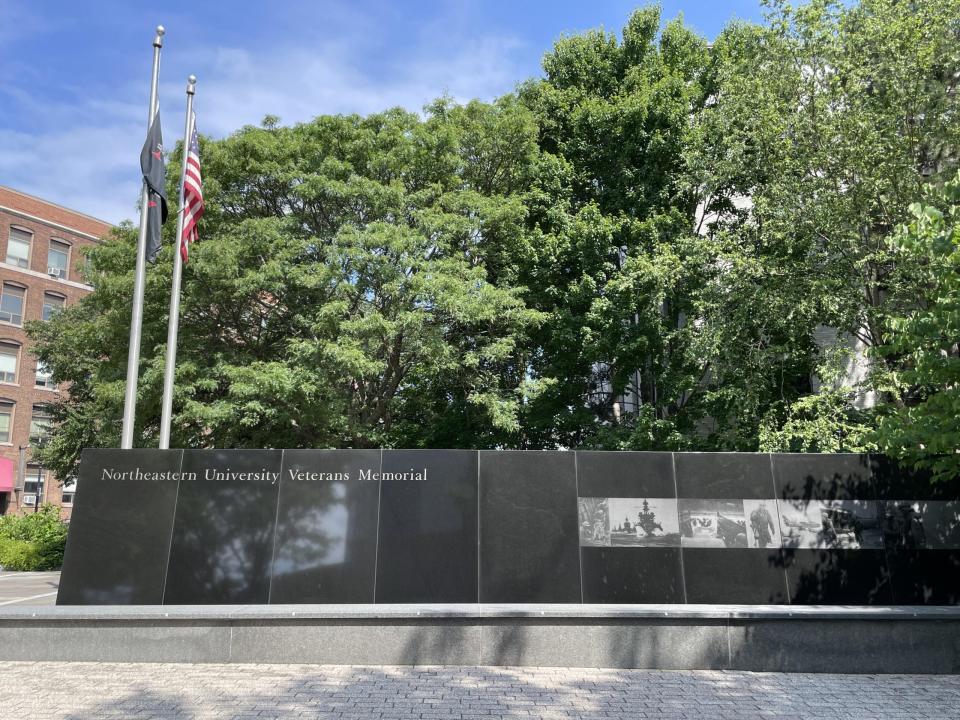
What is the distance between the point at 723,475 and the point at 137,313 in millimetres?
10335

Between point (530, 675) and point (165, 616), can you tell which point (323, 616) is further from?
point (530, 675)

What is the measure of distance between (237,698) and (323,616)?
1734 mm

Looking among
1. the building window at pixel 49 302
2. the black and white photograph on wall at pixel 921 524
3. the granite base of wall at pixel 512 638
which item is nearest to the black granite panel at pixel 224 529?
the granite base of wall at pixel 512 638

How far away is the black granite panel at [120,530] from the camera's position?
10.4 metres

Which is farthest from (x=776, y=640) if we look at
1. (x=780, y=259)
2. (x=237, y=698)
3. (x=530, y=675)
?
(x=780, y=259)

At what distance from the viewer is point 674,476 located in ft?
36.1

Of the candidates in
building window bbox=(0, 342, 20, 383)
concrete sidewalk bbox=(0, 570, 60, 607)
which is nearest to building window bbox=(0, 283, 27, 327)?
building window bbox=(0, 342, 20, 383)

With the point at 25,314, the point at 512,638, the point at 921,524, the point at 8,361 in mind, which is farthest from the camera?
the point at 25,314

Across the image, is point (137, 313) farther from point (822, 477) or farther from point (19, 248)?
point (19, 248)

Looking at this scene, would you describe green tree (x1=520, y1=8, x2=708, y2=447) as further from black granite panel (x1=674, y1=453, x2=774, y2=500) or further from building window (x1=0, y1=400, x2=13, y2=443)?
building window (x1=0, y1=400, x2=13, y2=443)

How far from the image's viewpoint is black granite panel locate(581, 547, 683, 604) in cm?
1045

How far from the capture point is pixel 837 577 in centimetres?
1062

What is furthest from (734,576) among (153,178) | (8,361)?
(8,361)

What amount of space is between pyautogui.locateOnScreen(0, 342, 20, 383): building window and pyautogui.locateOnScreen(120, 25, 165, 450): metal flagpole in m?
40.7
